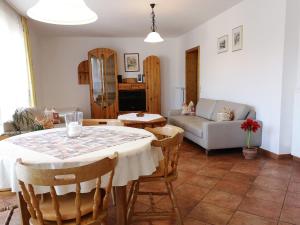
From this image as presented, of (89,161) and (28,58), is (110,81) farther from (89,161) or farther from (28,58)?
(89,161)

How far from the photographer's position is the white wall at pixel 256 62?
3.34 m

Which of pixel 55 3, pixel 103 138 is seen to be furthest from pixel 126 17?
pixel 103 138

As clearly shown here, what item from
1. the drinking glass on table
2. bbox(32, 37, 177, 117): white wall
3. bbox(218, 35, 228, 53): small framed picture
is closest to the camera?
the drinking glass on table

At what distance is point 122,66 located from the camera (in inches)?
273

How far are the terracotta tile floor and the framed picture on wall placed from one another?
412cm

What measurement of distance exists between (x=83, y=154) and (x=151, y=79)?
17.9 feet

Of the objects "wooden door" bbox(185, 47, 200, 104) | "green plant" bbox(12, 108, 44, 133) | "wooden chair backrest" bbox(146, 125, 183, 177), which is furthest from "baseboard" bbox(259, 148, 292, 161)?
"green plant" bbox(12, 108, 44, 133)

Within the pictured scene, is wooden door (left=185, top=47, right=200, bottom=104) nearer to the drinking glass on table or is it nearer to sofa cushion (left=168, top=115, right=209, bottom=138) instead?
sofa cushion (left=168, top=115, right=209, bottom=138)

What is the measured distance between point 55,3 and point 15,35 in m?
3.08

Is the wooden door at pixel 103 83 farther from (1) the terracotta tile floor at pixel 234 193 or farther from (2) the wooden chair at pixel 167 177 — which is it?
(2) the wooden chair at pixel 167 177

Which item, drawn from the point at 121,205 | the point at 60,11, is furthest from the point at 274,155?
the point at 60,11

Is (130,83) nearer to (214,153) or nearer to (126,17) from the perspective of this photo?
(126,17)

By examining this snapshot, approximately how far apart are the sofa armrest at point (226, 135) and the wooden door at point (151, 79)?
131 inches

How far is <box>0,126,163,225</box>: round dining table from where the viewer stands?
1338 millimetres
